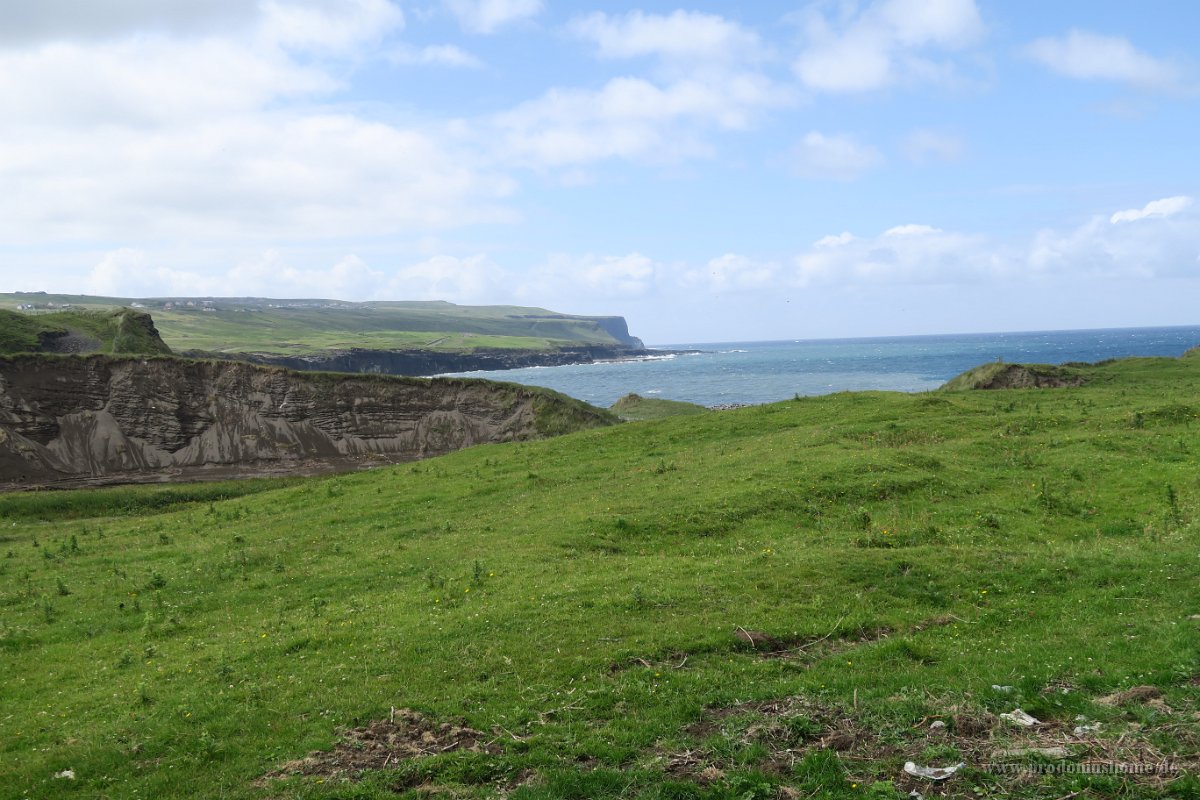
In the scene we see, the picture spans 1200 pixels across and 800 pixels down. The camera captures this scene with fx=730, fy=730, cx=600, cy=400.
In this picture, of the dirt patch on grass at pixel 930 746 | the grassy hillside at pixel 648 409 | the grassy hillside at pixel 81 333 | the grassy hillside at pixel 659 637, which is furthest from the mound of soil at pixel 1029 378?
the grassy hillside at pixel 81 333

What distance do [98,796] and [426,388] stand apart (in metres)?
71.5

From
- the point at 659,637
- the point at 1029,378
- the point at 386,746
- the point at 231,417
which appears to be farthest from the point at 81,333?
the point at 1029,378

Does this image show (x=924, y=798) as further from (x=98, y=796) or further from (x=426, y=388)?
(x=426, y=388)

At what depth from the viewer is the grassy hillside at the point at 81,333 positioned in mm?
81000

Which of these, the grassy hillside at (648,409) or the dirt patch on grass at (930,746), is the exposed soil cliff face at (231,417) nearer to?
the grassy hillside at (648,409)

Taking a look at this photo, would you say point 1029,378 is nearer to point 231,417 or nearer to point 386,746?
point 386,746

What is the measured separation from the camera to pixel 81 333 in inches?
3556

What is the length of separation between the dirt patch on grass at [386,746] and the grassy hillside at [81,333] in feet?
275

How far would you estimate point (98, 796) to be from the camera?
1138 centimetres

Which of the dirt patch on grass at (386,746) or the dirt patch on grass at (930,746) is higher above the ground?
the dirt patch on grass at (930,746)

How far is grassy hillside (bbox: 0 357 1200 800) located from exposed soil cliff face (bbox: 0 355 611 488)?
41598 millimetres

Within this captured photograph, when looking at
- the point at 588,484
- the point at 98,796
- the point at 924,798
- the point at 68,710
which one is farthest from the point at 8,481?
the point at 924,798

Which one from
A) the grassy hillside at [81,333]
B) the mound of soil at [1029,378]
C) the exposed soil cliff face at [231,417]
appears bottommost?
the exposed soil cliff face at [231,417]

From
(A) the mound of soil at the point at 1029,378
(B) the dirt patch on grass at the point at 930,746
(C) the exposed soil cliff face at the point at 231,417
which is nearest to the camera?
(B) the dirt patch on grass at the point at 930,746
